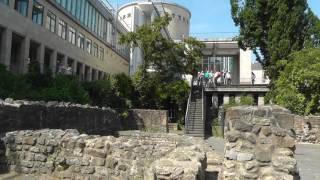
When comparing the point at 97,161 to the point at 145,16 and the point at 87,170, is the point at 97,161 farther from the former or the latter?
the point at 145,16

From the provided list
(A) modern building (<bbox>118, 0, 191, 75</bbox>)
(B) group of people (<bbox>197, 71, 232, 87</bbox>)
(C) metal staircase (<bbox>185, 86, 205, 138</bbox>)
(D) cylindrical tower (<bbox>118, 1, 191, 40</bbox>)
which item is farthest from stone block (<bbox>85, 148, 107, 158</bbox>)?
(A) modern building (<bbox>118, 0, 191, 75</bbox>)

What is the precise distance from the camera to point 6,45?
3419 centimetres

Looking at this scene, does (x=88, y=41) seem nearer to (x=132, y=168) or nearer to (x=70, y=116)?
(x=70, y=116)

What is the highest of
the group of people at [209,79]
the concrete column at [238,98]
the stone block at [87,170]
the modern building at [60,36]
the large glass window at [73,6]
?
the large glass window at [73,6]

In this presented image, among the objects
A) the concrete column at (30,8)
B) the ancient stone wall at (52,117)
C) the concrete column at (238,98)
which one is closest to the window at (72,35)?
the concrete column at (30,8)

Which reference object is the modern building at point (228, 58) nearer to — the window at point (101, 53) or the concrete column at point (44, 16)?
the window at point (101, 53)

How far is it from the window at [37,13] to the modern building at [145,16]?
23465 millimetres

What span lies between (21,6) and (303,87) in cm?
2177

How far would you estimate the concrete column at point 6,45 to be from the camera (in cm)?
3416

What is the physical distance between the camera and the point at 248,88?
42.7m

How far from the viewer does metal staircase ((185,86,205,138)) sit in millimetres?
34356

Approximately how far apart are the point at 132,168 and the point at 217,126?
86.7ft

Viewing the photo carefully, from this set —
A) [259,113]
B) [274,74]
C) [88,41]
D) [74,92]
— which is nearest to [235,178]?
[259,113]

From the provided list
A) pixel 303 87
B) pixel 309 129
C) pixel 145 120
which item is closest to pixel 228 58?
pixel 145 120
